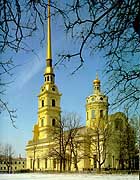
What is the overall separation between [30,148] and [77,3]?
151 feet

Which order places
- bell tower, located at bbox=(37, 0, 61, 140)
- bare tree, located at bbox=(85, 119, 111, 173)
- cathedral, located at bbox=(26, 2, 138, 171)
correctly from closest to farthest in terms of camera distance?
bare tree, located at bbox=(85, 119, 111, 173), cathedral, located at bbox=(26, 2, 138, 171), bell tower, located at bbox=(37, 0, 61, 140)

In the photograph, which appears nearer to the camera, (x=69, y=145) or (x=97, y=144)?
(x=97, y=144)

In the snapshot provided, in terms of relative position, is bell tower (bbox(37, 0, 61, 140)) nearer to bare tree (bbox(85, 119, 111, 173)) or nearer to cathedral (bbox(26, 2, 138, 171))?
cathedral (bbox(26, 2, 138, 171))

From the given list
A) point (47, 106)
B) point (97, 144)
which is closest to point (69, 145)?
point (97, 144)

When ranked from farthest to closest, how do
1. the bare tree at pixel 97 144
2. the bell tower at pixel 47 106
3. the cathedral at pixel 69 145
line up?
1. the bell tower at pixel 47 106
2. the cathedral at pixel 69 145
3. the bare tree at pixel 97 144

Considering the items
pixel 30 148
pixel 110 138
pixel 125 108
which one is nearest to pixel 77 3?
pixel 125 108

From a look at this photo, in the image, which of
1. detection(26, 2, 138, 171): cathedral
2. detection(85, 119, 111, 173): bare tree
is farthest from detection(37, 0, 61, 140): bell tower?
detection(85, 119, 111, 173): bare tree

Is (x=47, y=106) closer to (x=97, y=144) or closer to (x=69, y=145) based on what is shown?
(x=69, y=145)

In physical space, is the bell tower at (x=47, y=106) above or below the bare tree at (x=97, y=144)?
above

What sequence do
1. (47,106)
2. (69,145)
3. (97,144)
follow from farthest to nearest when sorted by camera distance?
(47,106) → (69,145) → (97,144)

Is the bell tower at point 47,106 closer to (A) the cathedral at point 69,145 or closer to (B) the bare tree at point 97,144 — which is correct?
(A) the cathedral at point 69,145

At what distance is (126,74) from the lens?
293cm

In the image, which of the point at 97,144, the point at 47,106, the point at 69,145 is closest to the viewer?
the point at 97,144

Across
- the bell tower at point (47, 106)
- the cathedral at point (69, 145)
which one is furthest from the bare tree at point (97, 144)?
the bell tower at point (47, 106)
